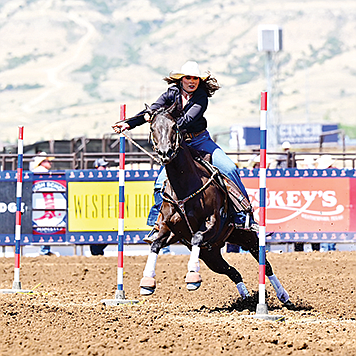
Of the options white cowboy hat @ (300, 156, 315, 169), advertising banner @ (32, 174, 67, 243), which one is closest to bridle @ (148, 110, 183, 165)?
advertising banner @ (32, 174, 67, 243)

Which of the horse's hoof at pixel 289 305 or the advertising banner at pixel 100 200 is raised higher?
the advertising banner at pixel 100 200

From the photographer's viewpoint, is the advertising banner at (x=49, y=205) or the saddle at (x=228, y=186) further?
the advertising banner at (x=49, y=205)

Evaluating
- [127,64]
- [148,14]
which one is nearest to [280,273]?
[127,64]

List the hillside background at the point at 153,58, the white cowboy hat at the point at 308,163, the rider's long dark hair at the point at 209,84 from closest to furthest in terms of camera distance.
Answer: the rider's long dark hair at the point at 209,84, the white cowboy hat at the point at 308,163, the hillside background at the point at 153,58

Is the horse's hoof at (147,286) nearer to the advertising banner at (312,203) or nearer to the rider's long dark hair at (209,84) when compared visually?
the rider's long dark hair at (209,84)

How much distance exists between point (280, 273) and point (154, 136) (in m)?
5.59

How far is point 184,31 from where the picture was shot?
170875mm

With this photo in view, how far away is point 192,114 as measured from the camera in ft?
26.3

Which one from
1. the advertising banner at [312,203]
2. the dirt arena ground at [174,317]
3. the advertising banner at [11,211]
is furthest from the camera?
the advertising banner at [312,203]

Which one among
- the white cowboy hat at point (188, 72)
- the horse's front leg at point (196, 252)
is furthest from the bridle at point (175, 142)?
the horse's front leg at point (196, 252)

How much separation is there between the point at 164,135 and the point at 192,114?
0.75 meters

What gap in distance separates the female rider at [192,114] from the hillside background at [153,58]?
3565 inches

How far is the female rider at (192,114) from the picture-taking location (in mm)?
8031

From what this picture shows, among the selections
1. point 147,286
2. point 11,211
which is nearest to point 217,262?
point 147,286
